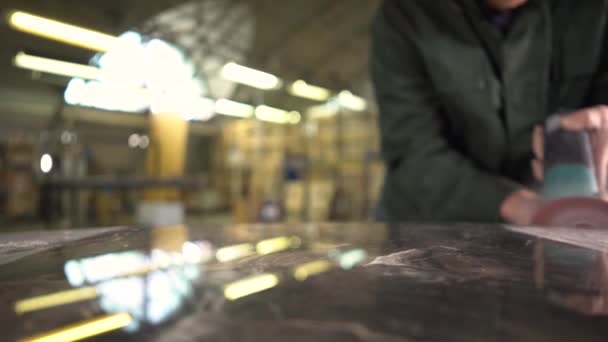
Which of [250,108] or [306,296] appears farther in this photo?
[250,108]

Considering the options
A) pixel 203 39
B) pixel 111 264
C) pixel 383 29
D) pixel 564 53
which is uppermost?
pixel 203 39

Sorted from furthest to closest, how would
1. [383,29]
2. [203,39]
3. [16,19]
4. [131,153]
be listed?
[131,153], [203,39], [16,19], [383,29]

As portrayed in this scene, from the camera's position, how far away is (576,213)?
0.73 m

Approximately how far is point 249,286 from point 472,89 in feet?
2.99

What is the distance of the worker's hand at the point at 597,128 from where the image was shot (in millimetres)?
778

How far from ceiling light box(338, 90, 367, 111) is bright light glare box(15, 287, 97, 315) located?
711 centimetres

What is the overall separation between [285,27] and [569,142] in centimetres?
593

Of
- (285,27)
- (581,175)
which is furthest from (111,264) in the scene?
(285,27)

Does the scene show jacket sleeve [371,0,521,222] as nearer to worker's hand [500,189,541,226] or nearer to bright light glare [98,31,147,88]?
worker's hand [500,189,541,226]

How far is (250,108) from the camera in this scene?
715 cm

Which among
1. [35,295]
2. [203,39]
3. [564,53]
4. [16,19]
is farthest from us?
[203,39]

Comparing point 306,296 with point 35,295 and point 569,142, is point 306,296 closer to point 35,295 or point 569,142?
point 35,295

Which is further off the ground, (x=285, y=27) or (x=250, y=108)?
(x=285, y=27)

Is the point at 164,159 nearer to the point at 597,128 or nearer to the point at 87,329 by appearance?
the point at 597,128
